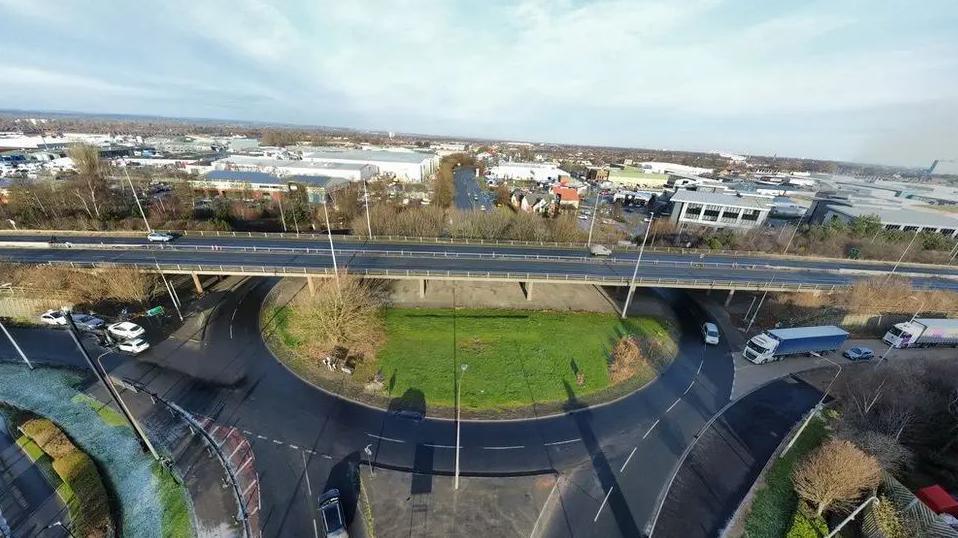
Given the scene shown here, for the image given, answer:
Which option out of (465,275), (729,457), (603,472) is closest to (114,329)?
(465,275)

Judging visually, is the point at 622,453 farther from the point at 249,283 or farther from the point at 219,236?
the point at 219,236

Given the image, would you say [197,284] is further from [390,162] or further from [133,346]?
[390,162]

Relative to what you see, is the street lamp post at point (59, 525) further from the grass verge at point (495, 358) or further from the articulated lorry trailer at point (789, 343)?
the articulated lorry trailer at point (789, 343)

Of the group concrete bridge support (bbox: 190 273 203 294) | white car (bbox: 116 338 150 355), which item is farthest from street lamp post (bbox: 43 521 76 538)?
concrete bridge support (bbox: 190 273 203 294)

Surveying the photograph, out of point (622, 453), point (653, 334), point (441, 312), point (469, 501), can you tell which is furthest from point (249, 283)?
point (653, 334)

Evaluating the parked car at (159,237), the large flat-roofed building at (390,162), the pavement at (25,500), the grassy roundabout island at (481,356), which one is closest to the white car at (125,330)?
the grassy roundabout island at (481,356)
